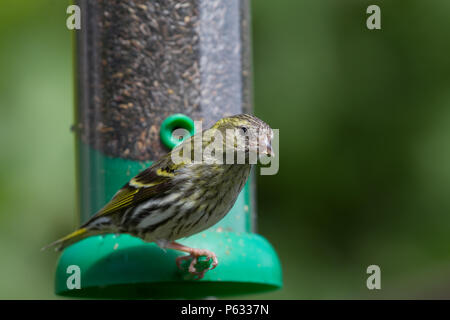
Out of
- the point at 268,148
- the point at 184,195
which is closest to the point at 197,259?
the point at 184,195

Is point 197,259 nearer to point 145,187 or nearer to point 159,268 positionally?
point 159,268

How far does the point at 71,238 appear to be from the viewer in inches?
306

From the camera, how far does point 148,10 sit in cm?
815

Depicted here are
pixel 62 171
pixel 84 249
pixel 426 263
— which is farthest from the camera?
pixel 426 263

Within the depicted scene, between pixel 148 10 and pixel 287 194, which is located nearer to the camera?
pixel 148 10

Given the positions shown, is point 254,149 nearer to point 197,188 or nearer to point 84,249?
point 197,188

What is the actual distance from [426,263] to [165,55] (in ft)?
10.6

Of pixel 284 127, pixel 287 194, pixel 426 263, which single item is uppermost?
pixel 284 127

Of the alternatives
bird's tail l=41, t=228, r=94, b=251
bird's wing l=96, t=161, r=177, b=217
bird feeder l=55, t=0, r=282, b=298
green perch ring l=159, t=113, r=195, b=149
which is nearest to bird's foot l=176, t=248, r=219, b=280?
bird feeder l=55, t=0, r=282, b=298

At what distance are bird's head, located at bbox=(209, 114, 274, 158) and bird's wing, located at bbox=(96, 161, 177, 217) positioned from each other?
50 cm

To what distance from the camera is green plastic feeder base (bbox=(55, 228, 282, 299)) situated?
7.61m

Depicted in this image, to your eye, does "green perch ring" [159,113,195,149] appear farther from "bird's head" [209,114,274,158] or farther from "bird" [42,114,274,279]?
"bird's head" [209,114,274,158]

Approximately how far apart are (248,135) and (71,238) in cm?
159

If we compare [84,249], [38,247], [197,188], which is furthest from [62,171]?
[197,188]
